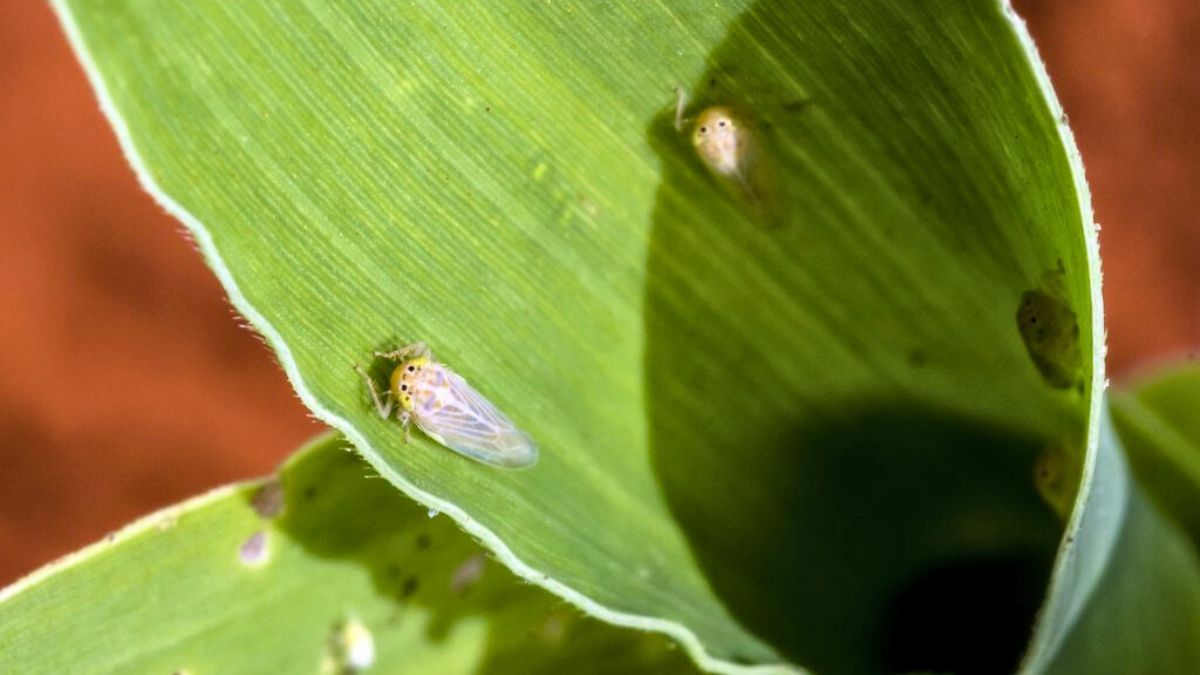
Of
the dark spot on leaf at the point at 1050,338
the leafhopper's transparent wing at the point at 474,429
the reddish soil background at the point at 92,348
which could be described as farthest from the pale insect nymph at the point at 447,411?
the reddish soil background at the point at 92,348

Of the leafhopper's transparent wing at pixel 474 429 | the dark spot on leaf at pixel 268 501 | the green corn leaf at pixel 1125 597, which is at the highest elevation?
the green corn leaf at pixel 1125 597

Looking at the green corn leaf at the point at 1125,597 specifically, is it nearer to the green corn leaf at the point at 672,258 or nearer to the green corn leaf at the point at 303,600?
the green corn leaf at the point at 672,258

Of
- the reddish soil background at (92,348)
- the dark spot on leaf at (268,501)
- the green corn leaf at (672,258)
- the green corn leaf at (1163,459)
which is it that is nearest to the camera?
the green corn leaf at (672,258)

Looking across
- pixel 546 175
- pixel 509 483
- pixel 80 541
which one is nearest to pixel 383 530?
pixel 509 483

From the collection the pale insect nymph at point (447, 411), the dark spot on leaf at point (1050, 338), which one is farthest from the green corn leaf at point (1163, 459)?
the pale insect nymph at point (447, 411)

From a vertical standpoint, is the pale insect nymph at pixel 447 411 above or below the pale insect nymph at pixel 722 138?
below

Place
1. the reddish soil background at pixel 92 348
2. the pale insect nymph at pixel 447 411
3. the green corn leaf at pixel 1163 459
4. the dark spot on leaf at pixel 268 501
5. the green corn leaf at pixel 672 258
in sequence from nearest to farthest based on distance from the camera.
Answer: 1. the green corn leaf at pixel 672 258
2. the pale insect nymph at pixel 447 411
3. the dark spot on leaf at pixel 268 501
4. the green corn leaf at pixel 1163 459
5. the reddish soil background at pixel 92 348

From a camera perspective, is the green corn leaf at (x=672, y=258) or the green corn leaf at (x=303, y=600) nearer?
the green corn leaf at (x=672, y=258)

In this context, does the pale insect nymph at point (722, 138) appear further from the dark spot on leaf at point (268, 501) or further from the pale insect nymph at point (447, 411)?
the dark spot on leaf at point (268, 501)
